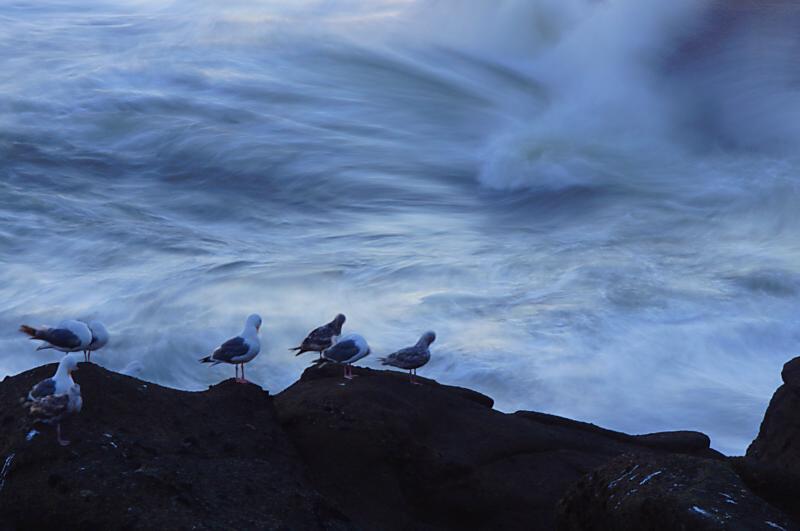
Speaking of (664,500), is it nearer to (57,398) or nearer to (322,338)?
(57,398)

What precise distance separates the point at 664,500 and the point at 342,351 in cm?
335

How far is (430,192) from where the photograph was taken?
65.0 ft

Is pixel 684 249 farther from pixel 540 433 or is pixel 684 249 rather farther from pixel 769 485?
pixel 769 485

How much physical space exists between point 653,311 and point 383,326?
3199mm

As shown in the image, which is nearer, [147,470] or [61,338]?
[147,470]

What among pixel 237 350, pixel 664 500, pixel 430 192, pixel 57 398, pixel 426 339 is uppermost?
pixel 430 192

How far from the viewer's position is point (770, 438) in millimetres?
7570

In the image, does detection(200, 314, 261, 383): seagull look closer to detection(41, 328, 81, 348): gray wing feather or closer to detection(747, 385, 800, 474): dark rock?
detection(41, 328, 81, 348): gray wing feather

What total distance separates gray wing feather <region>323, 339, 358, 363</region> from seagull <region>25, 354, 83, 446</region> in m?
2.26

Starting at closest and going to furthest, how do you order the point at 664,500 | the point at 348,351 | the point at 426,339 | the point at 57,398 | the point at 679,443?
the point at 664,500, the point at 57,398, the point at 679,443, the point at 348,351, the point at 426,339

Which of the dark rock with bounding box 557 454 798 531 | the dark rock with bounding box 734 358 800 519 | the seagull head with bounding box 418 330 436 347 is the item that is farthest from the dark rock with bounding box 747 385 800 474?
the seagull head with bounding box 418 330 436 347

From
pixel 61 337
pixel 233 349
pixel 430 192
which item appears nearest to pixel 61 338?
pixel 61 337

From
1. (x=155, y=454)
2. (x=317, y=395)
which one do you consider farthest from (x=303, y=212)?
(x=155, y=454)

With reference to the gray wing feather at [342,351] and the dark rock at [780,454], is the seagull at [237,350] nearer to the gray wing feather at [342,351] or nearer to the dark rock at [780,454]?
the gray wing feather at [342,351]
